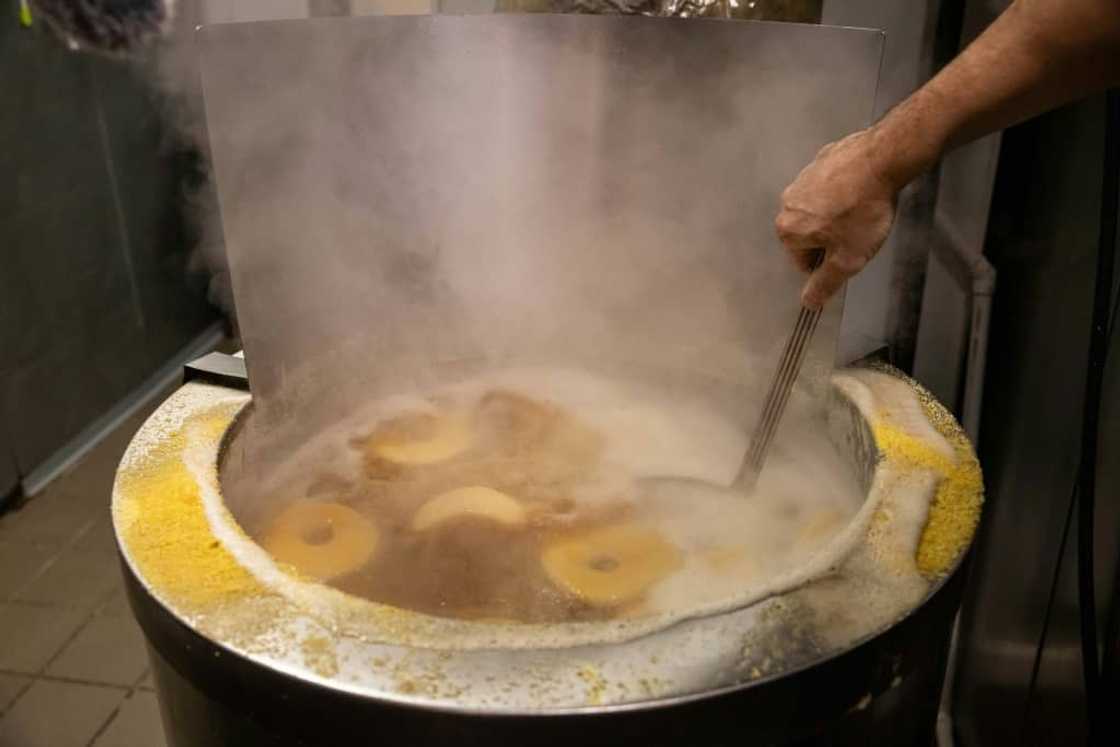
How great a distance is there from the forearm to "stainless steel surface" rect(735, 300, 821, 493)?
19 cm

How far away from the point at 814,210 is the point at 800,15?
0.63m

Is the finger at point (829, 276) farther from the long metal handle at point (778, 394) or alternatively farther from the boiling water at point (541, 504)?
the boiling water at point (541, 504)

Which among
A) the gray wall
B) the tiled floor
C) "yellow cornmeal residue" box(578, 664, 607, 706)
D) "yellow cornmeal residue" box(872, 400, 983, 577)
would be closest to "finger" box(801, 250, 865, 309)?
"yellow cornmeal residue" box(872, 400, 983, 577)

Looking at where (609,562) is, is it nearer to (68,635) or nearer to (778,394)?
(778,394)

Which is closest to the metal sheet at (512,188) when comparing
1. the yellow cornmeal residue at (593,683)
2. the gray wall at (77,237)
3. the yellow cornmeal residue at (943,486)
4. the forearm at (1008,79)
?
the yellow cornmeal residue at (943,486)

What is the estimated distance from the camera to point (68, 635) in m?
2.20

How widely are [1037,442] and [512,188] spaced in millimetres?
950

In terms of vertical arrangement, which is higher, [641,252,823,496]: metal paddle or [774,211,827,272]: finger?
[774,211,827,272]: finger

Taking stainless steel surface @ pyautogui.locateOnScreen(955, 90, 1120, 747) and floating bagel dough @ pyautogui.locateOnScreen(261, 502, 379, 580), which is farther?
stainless steel surface @ pyautogui.locateOnScreen(955, 90, 1120, 747)

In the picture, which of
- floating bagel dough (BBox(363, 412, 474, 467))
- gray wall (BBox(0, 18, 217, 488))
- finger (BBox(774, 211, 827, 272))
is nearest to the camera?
finger (BBox(774, 211, 827, 272))

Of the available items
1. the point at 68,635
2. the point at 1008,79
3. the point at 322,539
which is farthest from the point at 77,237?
the point at 1008,79

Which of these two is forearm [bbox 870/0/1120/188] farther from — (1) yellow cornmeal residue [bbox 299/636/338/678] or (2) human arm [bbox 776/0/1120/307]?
(1) yellow cornmeal residue [bbox 299/636/338/678]

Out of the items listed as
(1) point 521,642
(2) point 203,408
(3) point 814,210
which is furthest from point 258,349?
(3) point 814,210

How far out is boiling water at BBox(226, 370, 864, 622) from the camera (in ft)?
3.84
